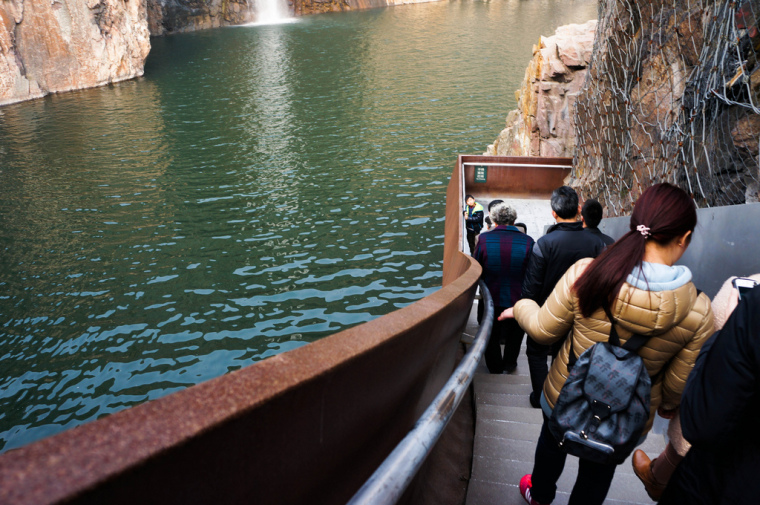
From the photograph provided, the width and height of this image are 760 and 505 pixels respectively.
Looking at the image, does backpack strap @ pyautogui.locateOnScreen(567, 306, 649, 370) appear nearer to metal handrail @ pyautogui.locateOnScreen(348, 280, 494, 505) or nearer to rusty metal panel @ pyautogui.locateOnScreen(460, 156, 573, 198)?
metal handrail @ pyautogui.locateOnScreen(348, 280, 494, 505)

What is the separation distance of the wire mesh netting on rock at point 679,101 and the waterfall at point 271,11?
51.1 metres

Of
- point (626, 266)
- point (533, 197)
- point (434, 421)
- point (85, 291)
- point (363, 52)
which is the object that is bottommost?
point (85, 291)

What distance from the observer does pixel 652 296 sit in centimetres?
188

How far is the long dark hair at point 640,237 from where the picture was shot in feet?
6.22

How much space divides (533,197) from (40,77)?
2671 centimetres

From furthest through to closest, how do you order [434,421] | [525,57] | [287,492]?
[525,57] → [434,421] → [287,492]

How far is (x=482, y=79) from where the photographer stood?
82.7 feet

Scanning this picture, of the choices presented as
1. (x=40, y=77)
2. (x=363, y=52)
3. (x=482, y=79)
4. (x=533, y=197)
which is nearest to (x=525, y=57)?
(x=482, y=79)

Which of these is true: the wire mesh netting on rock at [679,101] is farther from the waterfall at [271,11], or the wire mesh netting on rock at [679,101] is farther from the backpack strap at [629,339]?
the waterfall at [271,11]

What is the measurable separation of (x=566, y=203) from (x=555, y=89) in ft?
26.8

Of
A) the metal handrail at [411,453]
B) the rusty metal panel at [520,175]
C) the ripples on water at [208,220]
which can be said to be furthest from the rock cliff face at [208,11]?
the metal handrail at [411,453]

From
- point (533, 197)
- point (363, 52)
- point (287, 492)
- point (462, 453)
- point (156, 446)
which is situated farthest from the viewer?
point (363, 52)

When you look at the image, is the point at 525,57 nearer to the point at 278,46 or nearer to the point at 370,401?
the point at 278,46

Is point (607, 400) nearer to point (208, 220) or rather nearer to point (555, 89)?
point (555, 89)
